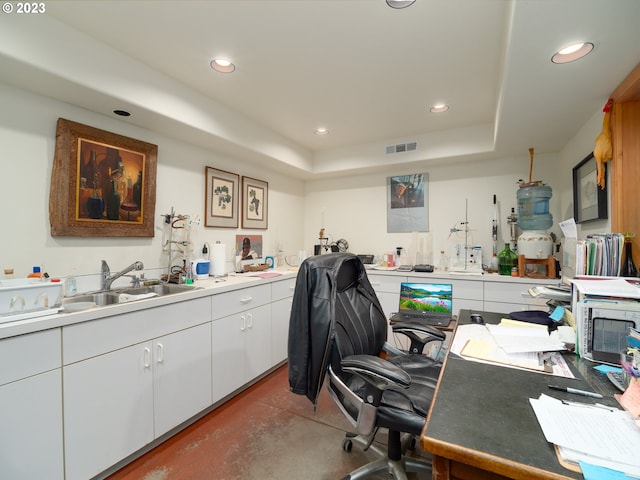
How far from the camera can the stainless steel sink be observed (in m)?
1.86

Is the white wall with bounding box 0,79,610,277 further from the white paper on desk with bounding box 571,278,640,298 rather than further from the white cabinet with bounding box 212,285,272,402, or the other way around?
the white paper on desk with bounding box 571,278,640,298

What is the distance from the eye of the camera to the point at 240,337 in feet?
7.89

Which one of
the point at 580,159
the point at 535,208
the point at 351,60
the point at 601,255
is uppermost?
the point at 351,60

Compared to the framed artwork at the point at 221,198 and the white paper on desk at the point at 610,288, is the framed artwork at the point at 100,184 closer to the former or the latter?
the framed artwork at the point at 221,198

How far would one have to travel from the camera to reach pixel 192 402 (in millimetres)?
2004

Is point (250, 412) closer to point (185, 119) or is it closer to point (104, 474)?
point (104, 474)

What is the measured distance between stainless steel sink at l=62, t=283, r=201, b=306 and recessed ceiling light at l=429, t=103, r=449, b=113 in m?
2.68

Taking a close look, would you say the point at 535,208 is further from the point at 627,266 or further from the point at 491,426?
the point at 491,426

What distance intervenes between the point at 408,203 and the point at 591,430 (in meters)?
3.21

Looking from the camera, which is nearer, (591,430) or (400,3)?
(591,430)

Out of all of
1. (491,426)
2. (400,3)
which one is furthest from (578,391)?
(400,3)

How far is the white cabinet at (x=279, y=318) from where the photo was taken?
280cm

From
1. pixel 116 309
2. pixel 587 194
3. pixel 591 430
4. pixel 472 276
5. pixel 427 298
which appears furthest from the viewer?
pixel 472 276

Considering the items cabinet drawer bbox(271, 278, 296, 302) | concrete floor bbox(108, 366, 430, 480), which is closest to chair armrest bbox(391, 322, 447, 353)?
concrete floor bbox(108, 366, 430, 480)
